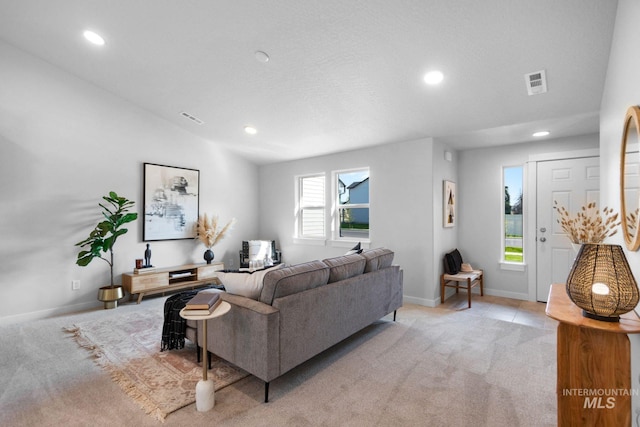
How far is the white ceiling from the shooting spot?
2354 millimetres

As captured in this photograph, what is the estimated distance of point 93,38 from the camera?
3346 millimetres

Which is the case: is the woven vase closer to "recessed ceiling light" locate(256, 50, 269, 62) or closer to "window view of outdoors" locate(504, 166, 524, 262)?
"recessed ceiling light" locate(256, 50, 269, 62)

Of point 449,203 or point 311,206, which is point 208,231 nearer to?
point 311,206

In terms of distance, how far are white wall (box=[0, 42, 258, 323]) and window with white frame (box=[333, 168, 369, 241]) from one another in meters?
2.86

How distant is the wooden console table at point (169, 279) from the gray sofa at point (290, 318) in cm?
216

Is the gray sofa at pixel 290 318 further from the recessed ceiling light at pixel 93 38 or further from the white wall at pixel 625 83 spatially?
the recessed ceiling light at pixel 93 38

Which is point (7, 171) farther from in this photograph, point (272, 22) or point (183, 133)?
point (272, 22)

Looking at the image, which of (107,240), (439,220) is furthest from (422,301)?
(107,240)

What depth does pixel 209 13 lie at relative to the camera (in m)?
2.72

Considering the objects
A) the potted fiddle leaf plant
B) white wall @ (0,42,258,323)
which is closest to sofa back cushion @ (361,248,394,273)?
the potted fiddle leaf plant

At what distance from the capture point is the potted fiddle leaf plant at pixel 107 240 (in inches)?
157

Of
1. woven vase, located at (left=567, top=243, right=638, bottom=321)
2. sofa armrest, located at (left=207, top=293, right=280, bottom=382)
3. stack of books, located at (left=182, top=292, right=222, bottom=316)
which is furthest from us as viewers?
sofa armrest, located at (left=207, top=293, right=280, bottom=382)

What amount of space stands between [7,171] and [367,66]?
14.1ft

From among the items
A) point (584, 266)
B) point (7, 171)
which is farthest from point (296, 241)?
point (584, 266)
